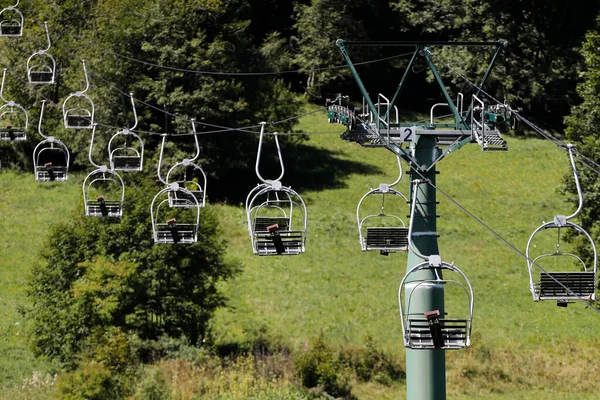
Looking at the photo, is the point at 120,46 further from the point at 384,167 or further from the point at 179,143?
the point at 384,167

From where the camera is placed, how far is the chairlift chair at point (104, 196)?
22.2m

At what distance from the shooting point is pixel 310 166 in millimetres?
53812

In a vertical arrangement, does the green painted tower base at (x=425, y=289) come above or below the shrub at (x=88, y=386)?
above

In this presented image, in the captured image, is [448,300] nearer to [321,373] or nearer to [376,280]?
[376,280]

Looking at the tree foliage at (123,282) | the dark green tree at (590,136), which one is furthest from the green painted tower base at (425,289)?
→ the dark green tree at (590,136)

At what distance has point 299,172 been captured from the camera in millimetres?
53094

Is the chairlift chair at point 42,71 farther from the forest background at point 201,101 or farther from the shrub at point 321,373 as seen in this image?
the shrub at point 321,373

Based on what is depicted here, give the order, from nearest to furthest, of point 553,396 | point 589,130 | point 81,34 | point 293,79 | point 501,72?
point 553,396 → point 589,130 → point 81,34 → point 501,72 → point 293,79

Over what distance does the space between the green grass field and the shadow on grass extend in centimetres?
14

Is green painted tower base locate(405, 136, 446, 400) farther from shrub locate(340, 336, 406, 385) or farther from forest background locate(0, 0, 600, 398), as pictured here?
shrub locate(340, 336, 406, 385)

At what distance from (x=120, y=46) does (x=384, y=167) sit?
14.2 metres

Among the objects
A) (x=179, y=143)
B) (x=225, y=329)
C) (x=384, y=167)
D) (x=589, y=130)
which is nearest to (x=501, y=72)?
(x=384, y=167)

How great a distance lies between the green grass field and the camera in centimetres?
3172

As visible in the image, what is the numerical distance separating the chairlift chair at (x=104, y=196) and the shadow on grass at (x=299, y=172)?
5415mm
